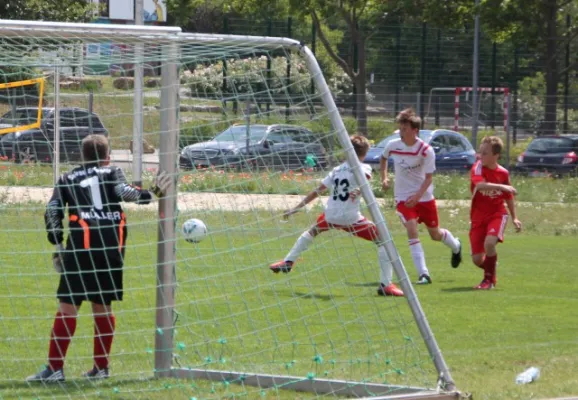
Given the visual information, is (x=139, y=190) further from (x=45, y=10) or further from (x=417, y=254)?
(x=45, y=10)

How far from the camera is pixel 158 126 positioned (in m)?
7.24

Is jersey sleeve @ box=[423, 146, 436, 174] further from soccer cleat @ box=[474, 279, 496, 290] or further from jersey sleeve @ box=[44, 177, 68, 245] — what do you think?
jersey sleeve @ box=[44, 177, 68, 245]

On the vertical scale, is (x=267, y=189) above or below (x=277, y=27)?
below

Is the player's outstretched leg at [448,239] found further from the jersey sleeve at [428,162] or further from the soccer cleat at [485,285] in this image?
the jersey sleeve at [428,162]

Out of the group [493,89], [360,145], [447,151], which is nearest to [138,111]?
[360,145]

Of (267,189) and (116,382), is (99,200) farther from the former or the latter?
(267,189)

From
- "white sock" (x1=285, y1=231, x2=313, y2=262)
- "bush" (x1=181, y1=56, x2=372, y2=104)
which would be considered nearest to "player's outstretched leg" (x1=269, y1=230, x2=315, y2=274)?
"white sock" (x1=285, y1=231, x2=313, y2=262)

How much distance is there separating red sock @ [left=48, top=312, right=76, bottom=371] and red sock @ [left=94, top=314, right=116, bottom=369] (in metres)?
0.17

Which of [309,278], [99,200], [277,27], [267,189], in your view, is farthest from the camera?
[277,27]

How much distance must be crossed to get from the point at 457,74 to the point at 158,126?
27.6 m

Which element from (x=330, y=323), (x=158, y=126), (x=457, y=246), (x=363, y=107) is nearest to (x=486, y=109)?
(x=363, y=107)

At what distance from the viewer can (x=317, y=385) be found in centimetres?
697

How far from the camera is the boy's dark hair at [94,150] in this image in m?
7.03

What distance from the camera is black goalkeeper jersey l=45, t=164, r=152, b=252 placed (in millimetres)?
6945
